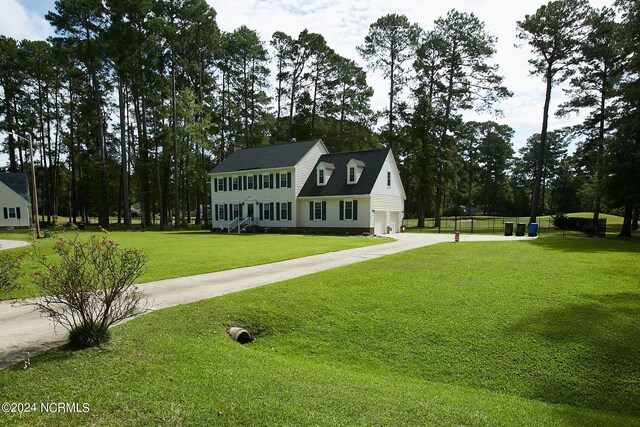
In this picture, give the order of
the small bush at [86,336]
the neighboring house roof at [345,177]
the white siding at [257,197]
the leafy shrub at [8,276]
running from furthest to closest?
1. the white siding at [257,197]
2. the neighboring house roof at [345,177]
3. the leafy shrub at [8,276]
4. the small bush at [86,336]

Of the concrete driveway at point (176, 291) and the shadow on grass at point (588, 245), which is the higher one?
the concrete driveway at point (176, 291)

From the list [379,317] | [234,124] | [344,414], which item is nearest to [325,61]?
[234,124]

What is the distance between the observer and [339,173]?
110 ft

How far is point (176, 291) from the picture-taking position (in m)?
9.23

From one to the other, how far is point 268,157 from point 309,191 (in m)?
6.38

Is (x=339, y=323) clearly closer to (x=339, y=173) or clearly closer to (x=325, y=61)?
(x=339, y=173)

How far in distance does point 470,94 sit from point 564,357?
37445mm

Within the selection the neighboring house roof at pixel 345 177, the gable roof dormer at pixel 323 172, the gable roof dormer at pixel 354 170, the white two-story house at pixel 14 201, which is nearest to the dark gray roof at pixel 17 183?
the white two-story house at pixel 14 201

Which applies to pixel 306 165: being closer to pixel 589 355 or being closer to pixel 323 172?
pixel 323 172

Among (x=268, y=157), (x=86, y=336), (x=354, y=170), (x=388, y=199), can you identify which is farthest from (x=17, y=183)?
(x=86, y=336)

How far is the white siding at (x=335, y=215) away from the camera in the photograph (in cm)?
3047

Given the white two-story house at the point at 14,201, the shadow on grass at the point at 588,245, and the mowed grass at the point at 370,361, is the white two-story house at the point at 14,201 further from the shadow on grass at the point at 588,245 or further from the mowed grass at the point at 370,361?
the shadow on grass at the point at 588,245

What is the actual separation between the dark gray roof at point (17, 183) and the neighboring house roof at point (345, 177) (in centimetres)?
3318

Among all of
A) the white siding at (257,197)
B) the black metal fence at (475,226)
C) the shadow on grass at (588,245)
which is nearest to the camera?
the shadow on grass at (588,245)
